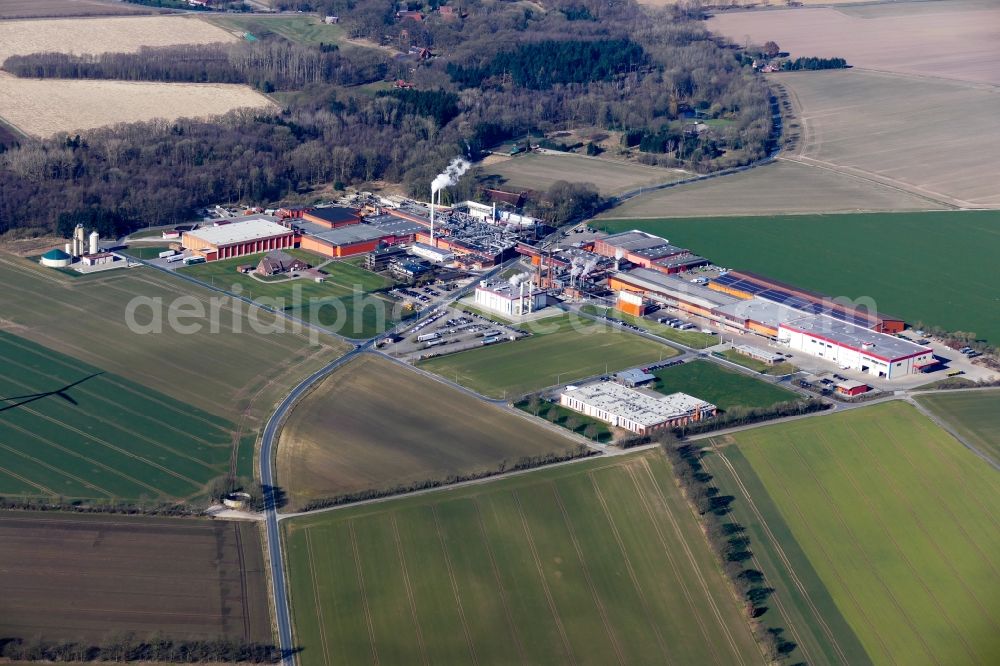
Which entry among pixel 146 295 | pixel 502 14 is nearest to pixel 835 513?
pixel 146 295

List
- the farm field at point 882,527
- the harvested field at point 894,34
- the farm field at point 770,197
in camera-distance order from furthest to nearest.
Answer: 1. the harvested field at point 894,34
2. the farm field at point 770,197
3. the farm field at point 882,527

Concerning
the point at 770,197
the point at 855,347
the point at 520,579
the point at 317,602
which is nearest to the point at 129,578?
the point at 317,602

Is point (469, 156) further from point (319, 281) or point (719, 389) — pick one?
point (719, 389)

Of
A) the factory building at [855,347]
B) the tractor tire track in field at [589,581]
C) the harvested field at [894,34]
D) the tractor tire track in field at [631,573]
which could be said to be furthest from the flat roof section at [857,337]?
the harvested field at [894,34]

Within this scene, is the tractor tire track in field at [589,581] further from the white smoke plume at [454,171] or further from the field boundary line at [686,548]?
the white smoke plume at [454,171]

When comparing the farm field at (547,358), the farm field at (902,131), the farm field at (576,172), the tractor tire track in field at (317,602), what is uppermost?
the farm field at (902,131)

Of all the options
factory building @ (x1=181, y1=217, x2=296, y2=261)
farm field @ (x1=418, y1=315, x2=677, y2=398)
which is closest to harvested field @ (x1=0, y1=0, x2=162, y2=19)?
factory building @ (x1=181, y1=217, x2=296, y2=261)

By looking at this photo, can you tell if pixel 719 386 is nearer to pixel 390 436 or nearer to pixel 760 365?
pixel 760 365
